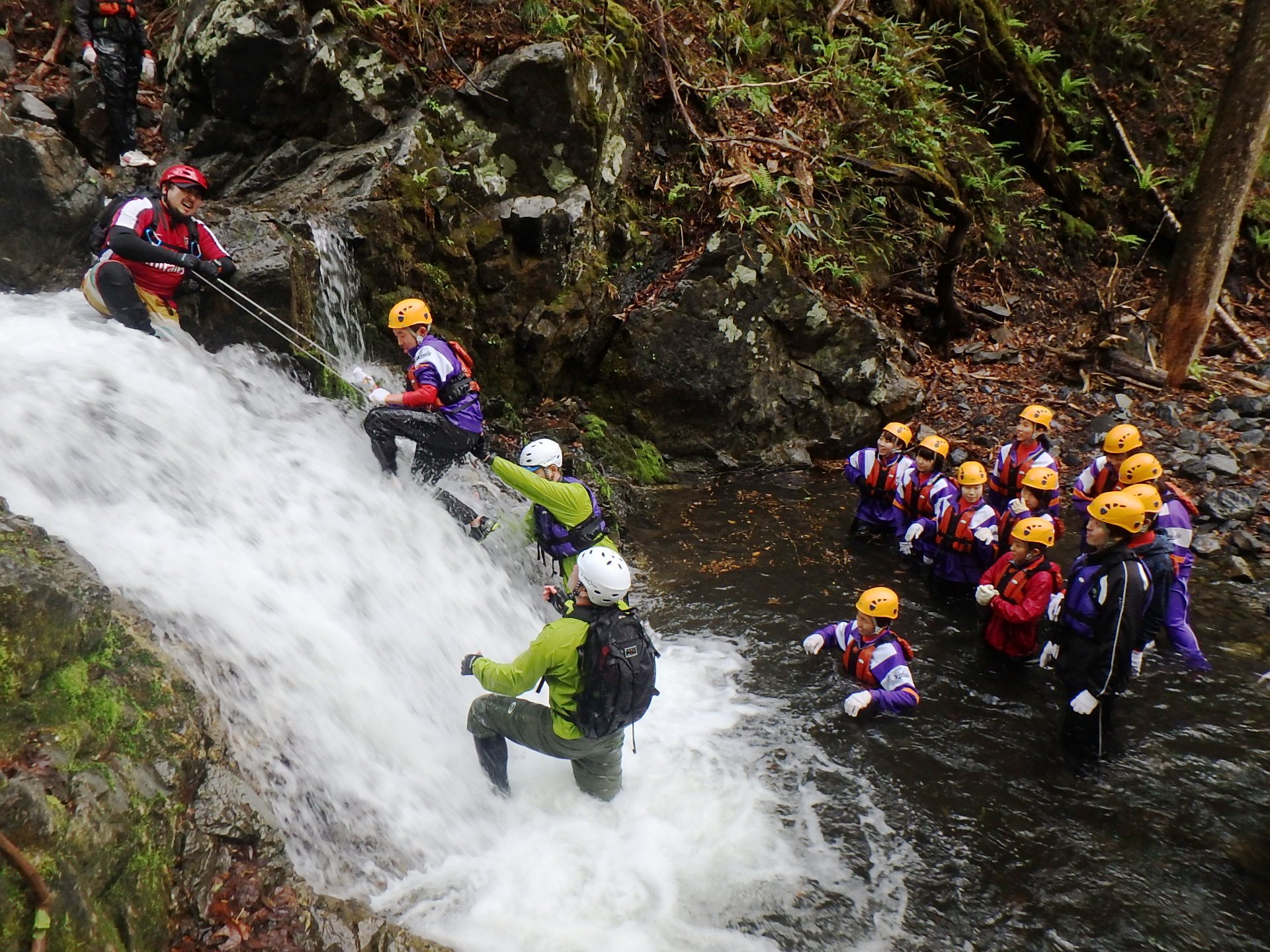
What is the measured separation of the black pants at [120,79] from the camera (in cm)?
911

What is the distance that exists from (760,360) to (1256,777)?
7279 mm

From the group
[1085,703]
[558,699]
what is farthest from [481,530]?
[1085,703]

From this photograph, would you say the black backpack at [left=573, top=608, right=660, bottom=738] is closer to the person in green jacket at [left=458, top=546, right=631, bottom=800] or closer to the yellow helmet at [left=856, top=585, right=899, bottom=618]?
the person in green jacket at [left=458, top=546, right=631, bottom=800]

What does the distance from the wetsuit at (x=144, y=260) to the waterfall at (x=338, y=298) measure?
1.19 m

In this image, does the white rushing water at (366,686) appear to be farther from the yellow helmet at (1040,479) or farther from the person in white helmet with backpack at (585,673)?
the yellow helmet at (1040,479)

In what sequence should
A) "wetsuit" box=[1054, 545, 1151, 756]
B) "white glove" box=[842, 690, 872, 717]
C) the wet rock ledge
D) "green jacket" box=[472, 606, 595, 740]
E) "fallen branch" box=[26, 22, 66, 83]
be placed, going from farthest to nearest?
"fallen branch" box=[26, 22, 66, 83], "white glove" box=[842, 690, 872, 717], "wetsuit" box=[1054, 545, 1151, 756], "green jacket" box=[472, 606, 595, 740], the wet rock ledge

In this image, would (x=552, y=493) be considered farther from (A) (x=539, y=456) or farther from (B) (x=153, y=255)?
(B) (x=153, y=255)

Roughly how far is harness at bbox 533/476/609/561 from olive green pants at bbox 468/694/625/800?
5.59 ft

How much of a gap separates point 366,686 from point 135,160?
693 centimetres

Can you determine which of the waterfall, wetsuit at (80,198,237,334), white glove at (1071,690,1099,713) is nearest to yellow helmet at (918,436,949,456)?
white glove at (1071,690,1099,713)

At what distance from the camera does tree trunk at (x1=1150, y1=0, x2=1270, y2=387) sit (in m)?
12.6

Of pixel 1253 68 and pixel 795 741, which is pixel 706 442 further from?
pixel 1253 68

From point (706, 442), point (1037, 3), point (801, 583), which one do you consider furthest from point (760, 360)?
point (1037, 3)

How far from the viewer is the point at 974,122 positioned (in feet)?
53.3
